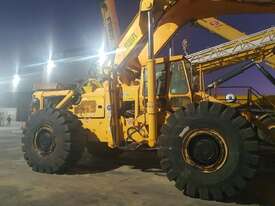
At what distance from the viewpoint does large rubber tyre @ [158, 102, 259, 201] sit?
6082 mm

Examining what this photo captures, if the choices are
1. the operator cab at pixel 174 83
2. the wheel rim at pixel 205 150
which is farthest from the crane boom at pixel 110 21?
the wheel rim at pixel 205 150

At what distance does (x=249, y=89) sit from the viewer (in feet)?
32.3

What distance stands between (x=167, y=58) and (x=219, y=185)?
3.47m

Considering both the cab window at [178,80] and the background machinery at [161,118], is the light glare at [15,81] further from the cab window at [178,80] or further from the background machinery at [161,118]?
the cab window at [178,80]

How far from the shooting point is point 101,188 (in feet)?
23.2

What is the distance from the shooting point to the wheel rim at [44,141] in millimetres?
8781

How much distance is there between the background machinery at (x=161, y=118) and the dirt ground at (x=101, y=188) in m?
0.40

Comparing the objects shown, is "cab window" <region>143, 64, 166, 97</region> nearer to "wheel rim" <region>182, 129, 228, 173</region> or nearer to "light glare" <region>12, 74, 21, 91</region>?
"wheel rim" <region>182, 129, 228, 173</region>

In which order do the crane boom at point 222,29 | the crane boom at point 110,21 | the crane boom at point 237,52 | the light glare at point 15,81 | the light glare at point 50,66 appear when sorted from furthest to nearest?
the light glare at point 15,81 < the light glare at point 50,66 < the crane boom at point 222,29 < the crane boom at point 237,52 < the crane boom at point 110,21

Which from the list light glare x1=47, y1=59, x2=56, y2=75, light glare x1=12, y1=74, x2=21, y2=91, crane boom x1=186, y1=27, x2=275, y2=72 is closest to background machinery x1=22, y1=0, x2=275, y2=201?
crane boom x1=186, y1=27, x2=275, y2=72

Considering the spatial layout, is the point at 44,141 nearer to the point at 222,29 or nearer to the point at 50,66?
the point at 222,29

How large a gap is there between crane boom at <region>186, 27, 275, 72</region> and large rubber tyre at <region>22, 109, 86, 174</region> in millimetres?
7180

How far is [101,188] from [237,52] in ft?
37.1

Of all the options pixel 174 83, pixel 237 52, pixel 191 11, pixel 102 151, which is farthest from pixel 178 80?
pixel 237 52
